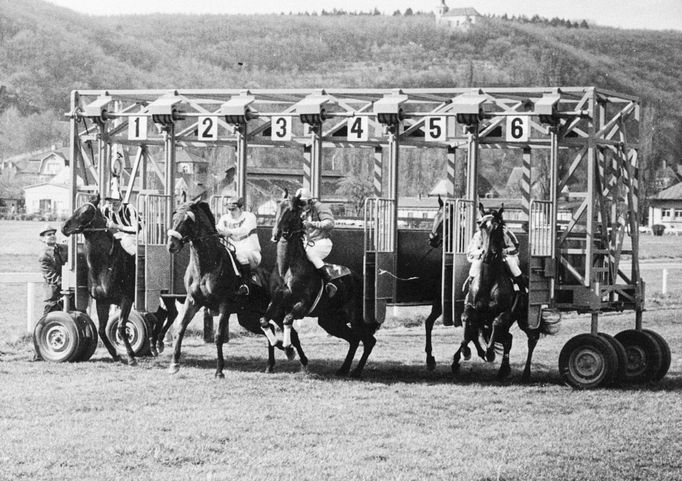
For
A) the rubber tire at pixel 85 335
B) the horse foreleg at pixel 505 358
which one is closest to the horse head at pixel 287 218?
the horse foreleg at pixel 505 358

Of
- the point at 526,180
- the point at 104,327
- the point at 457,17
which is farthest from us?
the point at 457,17

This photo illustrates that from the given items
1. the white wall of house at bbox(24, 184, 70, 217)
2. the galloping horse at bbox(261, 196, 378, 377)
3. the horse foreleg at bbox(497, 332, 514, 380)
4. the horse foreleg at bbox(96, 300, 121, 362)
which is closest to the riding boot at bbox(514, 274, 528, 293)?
the horse foreleg at bbox(497, 332, 514, 380)

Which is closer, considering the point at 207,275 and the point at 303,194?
the point at 303,194

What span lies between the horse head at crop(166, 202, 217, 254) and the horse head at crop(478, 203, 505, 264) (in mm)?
3444

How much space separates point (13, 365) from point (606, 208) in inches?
323

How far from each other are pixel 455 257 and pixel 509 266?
2.29ft

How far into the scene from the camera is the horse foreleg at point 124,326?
16.3 m

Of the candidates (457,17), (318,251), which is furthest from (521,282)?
(457,17)

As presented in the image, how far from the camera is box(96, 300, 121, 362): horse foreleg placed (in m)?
16.4

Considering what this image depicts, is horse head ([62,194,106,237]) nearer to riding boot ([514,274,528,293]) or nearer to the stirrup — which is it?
the stirrup

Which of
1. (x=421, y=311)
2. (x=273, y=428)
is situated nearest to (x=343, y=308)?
(x=273, y=428)

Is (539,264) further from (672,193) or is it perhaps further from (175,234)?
(672,193)

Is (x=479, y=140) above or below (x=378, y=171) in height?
above

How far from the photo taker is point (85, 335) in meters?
16.5
